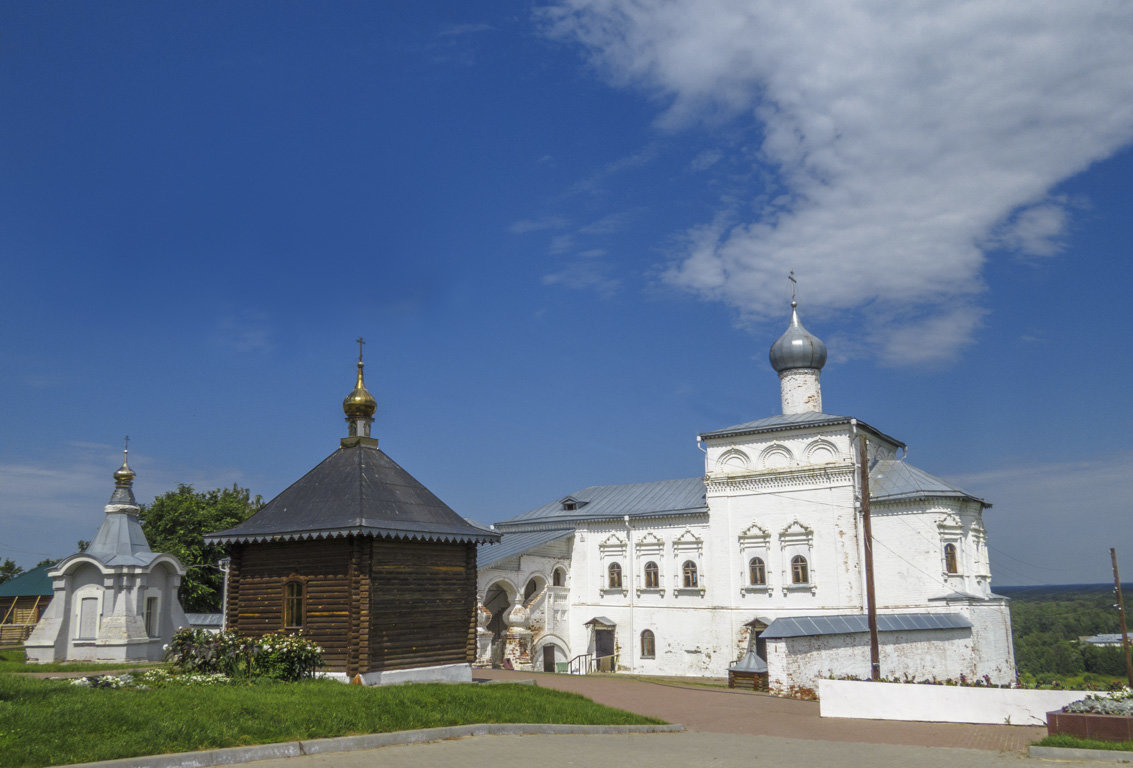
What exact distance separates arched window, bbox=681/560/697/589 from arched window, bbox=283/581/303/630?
18100mm

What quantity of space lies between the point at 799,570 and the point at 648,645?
6.66 metres

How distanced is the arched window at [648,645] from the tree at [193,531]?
1987cm

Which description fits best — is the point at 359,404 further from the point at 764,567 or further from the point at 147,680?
the point at 764,567

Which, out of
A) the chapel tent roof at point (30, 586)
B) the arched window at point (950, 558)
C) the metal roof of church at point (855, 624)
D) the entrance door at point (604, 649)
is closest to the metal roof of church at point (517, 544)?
the entrance door at point (604, 649)

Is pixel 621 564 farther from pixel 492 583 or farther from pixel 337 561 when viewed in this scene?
pixel 337 561

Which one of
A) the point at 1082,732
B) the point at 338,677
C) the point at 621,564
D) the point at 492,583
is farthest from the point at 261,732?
the point at 621,564

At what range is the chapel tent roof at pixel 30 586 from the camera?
36.5 m

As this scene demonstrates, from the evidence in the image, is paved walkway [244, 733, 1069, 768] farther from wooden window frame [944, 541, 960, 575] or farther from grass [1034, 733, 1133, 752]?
wooden window frame [944, 541, 960, 575]

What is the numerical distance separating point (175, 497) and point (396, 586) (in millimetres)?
28464

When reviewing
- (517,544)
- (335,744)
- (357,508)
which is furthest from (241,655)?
(517,544)

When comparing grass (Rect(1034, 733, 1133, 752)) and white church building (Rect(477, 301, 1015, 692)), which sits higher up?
white church building (Rect(477, 301, 1015, 692))

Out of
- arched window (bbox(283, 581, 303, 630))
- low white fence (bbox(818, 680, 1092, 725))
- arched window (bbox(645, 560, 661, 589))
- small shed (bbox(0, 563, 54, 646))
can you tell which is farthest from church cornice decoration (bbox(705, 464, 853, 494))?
small shed (bbox(0, 563, 54, 646))

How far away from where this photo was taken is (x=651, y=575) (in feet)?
108

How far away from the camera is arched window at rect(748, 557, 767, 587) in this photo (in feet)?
99.1
